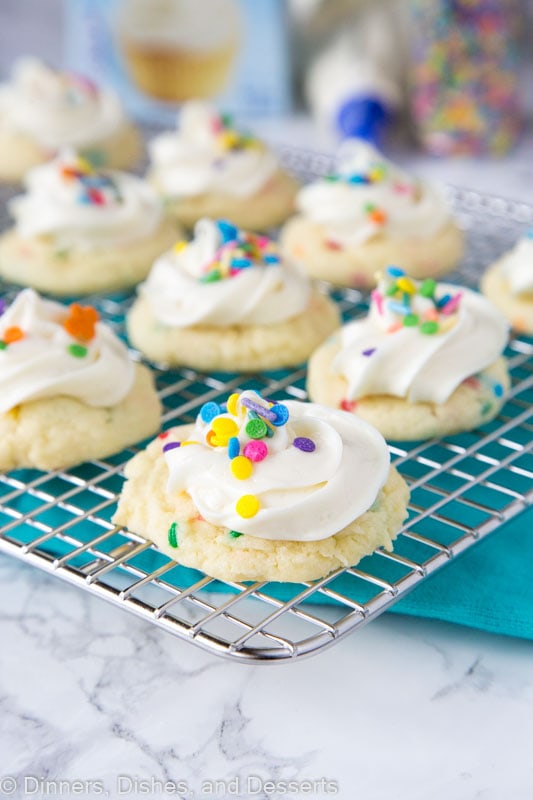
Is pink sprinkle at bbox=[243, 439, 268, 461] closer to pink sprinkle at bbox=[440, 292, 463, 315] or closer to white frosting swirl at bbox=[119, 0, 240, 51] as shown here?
pink sprinkle at bbox=[440, 292, 463, 315]

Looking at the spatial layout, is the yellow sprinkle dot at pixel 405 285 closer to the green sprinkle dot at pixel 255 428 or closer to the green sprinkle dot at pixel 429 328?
the green sprinkle dot at pixel 429 328

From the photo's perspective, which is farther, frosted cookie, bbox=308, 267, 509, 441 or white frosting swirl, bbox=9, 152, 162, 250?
white frosting swirl, bbox=9, 152, 162, 250

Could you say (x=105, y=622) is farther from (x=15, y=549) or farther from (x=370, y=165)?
(x=370, y=165)

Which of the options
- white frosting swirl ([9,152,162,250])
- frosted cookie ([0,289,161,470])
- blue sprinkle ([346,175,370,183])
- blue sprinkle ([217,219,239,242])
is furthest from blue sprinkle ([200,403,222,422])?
blue sprinkle ([346,175,370,183])

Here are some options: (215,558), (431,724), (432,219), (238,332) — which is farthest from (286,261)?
(431,724)

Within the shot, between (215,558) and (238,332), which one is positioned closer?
(215,558)

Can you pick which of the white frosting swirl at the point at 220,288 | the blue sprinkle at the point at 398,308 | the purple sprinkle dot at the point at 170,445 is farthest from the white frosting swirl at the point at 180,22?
the purple sprinkle dot at the point at 170,445

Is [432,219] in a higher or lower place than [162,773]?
higher
